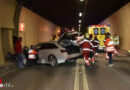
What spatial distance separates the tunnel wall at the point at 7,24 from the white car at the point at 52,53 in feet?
10.9

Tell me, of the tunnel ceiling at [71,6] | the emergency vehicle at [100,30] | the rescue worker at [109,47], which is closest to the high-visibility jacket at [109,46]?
the rescue worker at [109,47]

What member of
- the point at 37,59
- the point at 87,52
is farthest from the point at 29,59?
the point at 87,52

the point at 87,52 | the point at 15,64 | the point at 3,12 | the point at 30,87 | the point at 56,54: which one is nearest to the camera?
the point at 30,87

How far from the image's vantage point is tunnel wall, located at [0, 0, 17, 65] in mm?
14727

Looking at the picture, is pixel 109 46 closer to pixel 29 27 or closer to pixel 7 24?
pixel 7 24

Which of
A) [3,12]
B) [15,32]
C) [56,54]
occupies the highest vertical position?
[3,12]

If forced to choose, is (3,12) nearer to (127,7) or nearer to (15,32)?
(15,32)

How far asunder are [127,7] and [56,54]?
9732 mm

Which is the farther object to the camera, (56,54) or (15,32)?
(15,32)

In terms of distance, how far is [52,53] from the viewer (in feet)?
41.2

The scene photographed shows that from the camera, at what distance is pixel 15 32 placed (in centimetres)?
1709

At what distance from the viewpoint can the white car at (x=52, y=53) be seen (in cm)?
1210

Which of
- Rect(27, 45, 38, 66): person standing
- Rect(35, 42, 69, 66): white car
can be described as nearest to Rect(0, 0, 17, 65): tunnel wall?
Rect(27, 45, 38, 66): person standing

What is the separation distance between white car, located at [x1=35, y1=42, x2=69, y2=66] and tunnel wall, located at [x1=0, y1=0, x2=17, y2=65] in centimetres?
332
